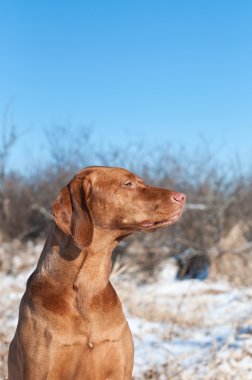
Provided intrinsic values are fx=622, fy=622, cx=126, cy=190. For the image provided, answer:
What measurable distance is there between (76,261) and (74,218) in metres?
0.31

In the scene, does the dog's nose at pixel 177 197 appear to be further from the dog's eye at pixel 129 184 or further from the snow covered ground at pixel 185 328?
the snow covered ground at pixel 185 328

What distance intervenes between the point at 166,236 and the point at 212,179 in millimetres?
1974

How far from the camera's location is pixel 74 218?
347cm

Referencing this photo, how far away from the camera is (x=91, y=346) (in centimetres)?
350

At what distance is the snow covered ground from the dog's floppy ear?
2413 millimetres

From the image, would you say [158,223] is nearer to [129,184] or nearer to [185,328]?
[129,184]

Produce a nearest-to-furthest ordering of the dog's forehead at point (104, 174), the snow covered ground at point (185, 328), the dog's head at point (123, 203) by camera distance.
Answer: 1. the dog's head at point (123, 203)
2. the dog's forehead at point (104, 174)
3. the snow covered ground at point (185, 328)

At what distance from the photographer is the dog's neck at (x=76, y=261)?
3627mm

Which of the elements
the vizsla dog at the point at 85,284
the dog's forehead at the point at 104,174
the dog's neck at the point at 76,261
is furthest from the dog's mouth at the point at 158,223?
the dog's forehead at the point at 104,174

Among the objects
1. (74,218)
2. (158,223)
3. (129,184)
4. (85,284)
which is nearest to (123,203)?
(129,184)

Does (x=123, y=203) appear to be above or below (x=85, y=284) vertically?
above

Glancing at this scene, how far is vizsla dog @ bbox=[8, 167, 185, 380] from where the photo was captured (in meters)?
3.47

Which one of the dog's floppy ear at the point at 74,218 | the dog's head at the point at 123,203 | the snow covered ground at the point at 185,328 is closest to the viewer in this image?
the dog's floppy ear at the point at 74,218

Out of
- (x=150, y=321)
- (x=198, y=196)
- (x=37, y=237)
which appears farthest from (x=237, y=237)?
(x=150, y=321)
